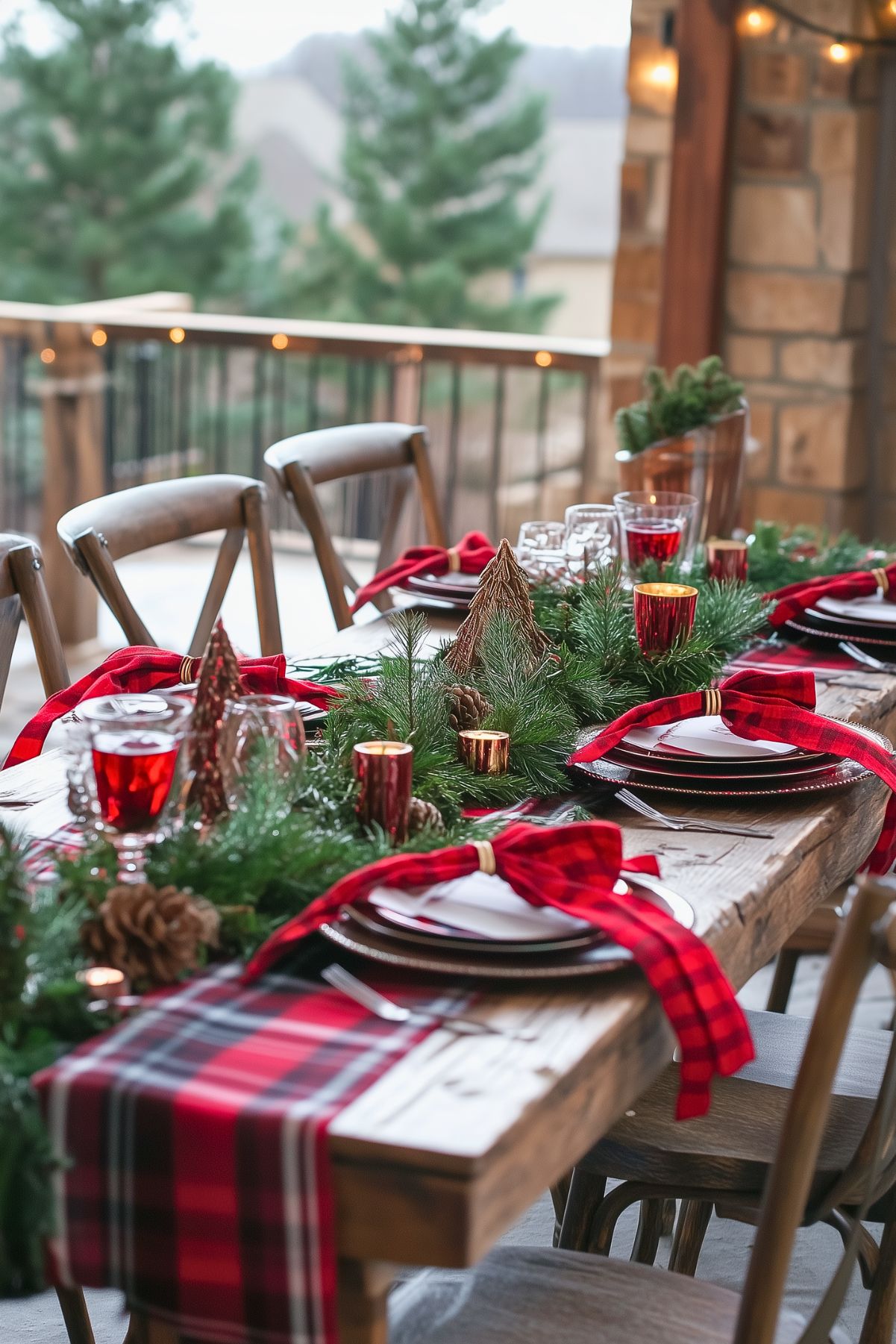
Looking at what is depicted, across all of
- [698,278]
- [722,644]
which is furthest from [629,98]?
[722,644]

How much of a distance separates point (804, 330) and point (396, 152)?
12495 mm

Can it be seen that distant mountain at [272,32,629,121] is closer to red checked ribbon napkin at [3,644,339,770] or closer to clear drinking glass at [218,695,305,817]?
red checked ribbon napkin at [3,644,339,770]

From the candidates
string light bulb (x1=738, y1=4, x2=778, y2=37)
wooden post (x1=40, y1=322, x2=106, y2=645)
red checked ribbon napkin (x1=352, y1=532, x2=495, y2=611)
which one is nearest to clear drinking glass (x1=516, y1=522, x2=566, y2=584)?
red checked ribbon napkin (x1=352, y1=532, x2=495, y2=611)

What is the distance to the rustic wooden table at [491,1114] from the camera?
832 millimetres

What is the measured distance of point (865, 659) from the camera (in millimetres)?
1924

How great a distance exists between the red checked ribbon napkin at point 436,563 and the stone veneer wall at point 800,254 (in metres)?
2.05

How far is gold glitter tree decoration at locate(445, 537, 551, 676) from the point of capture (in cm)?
162

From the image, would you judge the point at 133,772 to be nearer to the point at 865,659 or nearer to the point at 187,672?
the point at 187,672

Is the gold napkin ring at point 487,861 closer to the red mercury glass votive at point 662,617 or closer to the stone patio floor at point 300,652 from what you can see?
the stone patio floor at point 300,652

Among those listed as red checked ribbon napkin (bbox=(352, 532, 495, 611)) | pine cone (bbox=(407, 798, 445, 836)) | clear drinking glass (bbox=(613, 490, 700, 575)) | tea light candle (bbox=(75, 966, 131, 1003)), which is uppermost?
clear drinking glass (bbox=(613, 490, 700, 575))

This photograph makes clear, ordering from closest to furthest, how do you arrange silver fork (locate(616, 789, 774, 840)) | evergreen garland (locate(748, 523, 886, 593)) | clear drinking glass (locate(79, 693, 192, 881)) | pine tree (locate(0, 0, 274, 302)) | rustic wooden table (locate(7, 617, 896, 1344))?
rustic wooden table (locate(7, 617, 896, 1344)), clear drinking glass (locate(79, 693, 192, 881)), silver fork (locate(616, 789, 774, 840)), evergreen garland (locate(748, 523, 886, 593)), pine tree (locate(0, 0, 274, 302))

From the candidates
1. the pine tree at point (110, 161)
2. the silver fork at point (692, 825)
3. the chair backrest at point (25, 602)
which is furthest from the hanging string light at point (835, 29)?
the pine tree at point (110, 161)

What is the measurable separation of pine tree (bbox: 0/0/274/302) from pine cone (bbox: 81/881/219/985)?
1462cm

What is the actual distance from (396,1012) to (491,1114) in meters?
0.13
